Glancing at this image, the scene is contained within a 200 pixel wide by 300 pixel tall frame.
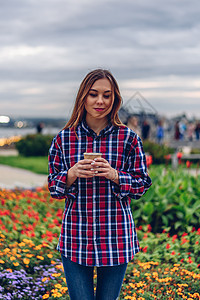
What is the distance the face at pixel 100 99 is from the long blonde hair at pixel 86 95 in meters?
0.02

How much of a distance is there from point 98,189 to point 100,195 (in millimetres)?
35

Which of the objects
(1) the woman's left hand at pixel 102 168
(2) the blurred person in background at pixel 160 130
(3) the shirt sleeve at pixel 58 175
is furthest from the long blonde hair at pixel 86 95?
(2) the blurred person in background at pixel 160 130

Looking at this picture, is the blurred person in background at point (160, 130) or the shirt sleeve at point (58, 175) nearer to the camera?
the shirt sleeve at point (58, 175)

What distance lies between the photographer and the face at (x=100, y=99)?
218 cm

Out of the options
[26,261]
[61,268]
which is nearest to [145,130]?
[61,268]

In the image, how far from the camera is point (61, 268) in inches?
151

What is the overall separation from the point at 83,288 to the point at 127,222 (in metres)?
0.43

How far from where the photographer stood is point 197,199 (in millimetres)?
5441

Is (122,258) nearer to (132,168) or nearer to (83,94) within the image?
(132,168)

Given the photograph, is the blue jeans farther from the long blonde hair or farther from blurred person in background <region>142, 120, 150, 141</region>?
blurred person in background <region>142, 120, 150, 141</region>

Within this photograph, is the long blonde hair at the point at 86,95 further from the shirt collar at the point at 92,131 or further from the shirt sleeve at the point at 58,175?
the shirt sleeve at the point at 58,175

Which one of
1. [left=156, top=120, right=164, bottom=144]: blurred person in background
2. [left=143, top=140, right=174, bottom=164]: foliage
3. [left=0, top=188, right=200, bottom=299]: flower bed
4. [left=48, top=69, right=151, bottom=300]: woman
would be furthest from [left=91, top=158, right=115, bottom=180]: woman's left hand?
[left=156, top=120, right=164, bottom=144]: blurred person in background

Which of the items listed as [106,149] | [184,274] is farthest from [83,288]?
[184,274]

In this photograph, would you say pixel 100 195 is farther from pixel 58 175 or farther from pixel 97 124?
pixel 97 124
